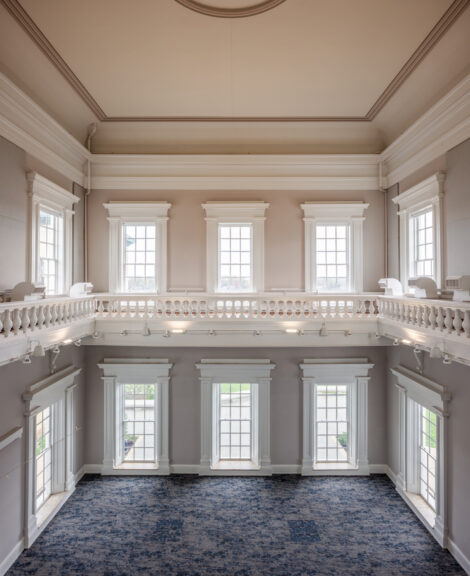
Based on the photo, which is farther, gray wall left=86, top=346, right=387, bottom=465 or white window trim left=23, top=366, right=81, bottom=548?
gray wall left=86, top=346, right=387, bottom=465

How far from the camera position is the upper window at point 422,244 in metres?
8.16

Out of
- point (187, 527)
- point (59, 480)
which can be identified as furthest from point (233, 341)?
point (59, 480)

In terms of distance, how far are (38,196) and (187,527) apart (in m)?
7.47

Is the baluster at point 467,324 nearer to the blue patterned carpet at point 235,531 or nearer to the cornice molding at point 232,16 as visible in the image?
the blue patterned carpet at point 235,531

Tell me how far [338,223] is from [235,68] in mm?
4711

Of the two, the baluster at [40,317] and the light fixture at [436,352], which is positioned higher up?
the baluster at [40,317]

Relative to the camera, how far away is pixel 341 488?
901cm

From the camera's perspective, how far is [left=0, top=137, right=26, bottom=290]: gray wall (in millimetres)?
6621

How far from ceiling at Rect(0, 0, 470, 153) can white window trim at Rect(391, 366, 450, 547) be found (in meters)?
5.94

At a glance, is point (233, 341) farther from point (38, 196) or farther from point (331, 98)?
point (331, 98)

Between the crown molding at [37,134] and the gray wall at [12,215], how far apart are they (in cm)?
30

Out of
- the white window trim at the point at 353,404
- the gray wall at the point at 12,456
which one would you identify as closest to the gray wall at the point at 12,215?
the gray wall at the point at 12,456

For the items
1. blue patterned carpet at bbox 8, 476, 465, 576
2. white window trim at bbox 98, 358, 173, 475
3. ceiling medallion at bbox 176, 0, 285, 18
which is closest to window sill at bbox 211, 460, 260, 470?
blue patterned carpet at bbox 8, 476, 465, 576

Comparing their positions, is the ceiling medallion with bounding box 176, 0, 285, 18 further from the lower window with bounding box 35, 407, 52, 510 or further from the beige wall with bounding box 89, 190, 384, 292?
the lower window with bounding box 35, 407, 52, 510
